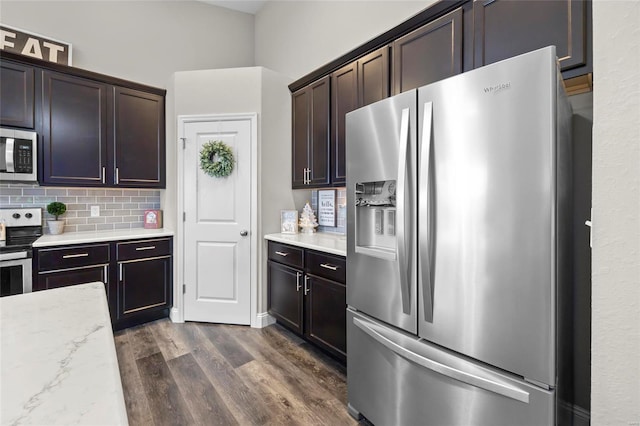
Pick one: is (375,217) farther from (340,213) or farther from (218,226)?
(218,226)

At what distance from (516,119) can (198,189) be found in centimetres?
292

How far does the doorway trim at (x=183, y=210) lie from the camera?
3234mm

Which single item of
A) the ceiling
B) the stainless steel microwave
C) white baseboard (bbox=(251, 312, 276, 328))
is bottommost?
white baseboard (bbox=(251, 312, 276, 328))

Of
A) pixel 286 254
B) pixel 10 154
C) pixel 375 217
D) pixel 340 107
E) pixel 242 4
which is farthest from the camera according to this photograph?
pixel 242 4

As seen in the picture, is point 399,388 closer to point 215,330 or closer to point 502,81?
point 502,81

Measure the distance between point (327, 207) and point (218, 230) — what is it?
3.79ft

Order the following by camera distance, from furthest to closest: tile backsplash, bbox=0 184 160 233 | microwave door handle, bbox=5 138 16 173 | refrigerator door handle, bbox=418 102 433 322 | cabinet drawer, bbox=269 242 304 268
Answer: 1. tile backsplash, bbox=0 184 160 233
2. cabinet drawer, bbox=269 242 304 268
3. microwave door handle, bbox=5 138 16 173
4. refrigerator door handle, bbox=418 102 433 322

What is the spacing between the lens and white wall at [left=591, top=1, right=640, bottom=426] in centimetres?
71

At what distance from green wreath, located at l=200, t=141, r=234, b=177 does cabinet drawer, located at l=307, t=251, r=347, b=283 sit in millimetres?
1287

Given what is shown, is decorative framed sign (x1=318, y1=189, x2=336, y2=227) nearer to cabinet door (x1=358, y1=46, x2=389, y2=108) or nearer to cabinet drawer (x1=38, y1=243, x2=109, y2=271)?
cabinet door (x1=358, y1=46, x2=389, y2=108)

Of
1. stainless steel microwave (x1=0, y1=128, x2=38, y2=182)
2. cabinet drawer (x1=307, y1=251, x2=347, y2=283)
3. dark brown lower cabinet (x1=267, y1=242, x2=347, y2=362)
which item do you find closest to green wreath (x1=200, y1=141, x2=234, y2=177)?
dark brown lower cabinet (x1=267, y1=242, x2=347, y2=362)

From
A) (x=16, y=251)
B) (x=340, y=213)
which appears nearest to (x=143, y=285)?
(x=16, y=251)

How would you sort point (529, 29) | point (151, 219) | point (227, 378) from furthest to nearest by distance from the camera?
point (151, 219), point (227, 378), point (529, 29)

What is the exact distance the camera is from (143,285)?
321 centimetres
